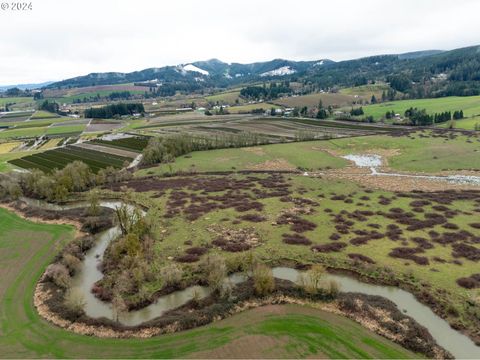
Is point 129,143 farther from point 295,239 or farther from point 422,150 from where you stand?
point 422,150

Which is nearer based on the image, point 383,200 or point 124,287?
point 124,287

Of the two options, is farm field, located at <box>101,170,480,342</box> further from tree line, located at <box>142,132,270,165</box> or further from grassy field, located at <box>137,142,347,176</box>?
tree line, located at <box>142,132,270,165</box>

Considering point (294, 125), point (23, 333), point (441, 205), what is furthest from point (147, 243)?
point (294, 125)

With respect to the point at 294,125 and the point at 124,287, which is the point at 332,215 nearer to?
the point at 124,287

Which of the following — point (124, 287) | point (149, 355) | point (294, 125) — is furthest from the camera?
point (294, 125)

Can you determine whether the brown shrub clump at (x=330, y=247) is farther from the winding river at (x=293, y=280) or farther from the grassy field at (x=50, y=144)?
the grassy field at (x=50, y=144)

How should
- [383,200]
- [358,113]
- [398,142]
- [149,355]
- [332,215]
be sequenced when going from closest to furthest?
[149,355], [332,215], [383,200], [398,142], [358,113]

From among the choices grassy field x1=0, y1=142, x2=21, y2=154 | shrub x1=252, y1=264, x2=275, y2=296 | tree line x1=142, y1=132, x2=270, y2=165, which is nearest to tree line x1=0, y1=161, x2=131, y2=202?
tree line x1=142, y1=132, x2=270, y2=165

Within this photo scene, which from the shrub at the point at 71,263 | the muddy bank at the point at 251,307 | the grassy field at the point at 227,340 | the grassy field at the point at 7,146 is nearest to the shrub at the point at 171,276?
the muddy bank at the point at 251,307
